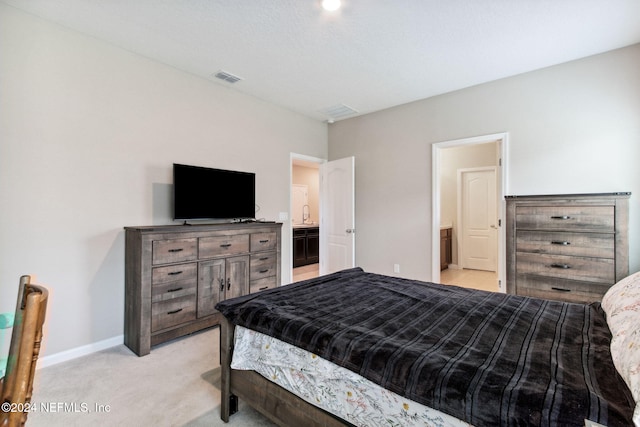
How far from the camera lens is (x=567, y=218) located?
2719mm

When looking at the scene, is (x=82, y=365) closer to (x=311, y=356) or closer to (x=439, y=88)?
(x=311, y=356)

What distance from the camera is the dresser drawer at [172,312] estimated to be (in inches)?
105

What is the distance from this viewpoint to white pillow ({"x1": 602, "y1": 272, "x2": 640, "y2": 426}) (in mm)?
829

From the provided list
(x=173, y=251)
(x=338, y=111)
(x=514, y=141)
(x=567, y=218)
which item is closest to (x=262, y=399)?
(x=173, y=251)

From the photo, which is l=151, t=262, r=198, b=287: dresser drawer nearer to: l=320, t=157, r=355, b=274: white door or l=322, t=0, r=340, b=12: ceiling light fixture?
l=320, t=157, r=355, b=274: white door

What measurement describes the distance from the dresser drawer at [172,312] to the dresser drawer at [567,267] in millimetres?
3227

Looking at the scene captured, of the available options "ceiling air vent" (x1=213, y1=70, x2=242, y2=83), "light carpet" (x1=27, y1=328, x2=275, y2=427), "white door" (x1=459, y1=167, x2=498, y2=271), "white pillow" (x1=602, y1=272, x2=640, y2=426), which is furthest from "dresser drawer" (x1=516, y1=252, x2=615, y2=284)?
"ceiling air vent" (x1=213, y1=70, x2=242, y2=83)

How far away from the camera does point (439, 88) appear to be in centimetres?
380

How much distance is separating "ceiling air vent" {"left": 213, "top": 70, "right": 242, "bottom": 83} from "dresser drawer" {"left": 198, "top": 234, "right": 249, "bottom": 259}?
1.84 meters

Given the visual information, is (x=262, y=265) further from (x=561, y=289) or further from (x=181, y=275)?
(x=561, y=289)

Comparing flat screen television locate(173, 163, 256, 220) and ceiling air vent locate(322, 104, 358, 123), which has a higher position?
ceiling air vent locate(322, 104, 358, 123)

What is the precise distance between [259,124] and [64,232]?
253 centimetres

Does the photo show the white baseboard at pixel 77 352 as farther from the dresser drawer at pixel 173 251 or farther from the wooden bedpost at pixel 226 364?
the wooden bedpost at pixel 226 364

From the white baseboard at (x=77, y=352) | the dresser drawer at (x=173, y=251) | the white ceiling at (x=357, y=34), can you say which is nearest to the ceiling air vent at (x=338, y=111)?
the white ceiling at (x=357, y=34)
